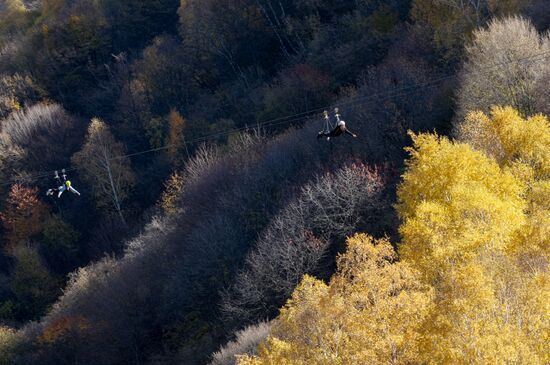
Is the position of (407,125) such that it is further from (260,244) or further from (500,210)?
(500,210)

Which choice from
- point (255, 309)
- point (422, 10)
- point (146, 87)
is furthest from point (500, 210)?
point (146, 87)

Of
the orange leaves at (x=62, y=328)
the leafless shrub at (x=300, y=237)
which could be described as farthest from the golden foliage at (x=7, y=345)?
the leafless shrub at (x=300, y=237)

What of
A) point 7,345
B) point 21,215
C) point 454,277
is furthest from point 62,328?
point 454,277

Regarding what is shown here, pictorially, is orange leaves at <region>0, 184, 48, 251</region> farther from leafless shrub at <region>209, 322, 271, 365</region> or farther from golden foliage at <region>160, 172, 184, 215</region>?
leafless shrub at <region>209, 322, 271, 365</region>

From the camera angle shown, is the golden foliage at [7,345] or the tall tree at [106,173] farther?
the tall tree at [106,173]

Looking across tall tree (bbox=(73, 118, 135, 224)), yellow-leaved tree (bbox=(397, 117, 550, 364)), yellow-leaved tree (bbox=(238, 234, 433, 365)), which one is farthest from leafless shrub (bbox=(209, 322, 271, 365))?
tall tree (bbox=(73, 118, 135, 224))

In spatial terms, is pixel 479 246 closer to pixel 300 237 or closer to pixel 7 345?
pixel 300 237

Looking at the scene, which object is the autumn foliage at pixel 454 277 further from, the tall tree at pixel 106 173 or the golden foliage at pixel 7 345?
the tall tree at pixel 106 173
